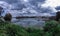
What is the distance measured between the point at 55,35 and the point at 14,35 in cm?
395

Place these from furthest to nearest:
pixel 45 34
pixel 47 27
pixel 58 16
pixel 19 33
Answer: pixel 58 16 < pixel 47 27 < pixel 45 34 < pixel 19 33

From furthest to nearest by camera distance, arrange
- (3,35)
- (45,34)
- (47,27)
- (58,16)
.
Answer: (58,16)
(47,27)
(45,34)
(3,35)

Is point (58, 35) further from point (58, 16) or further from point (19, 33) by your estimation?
point (58, 16)

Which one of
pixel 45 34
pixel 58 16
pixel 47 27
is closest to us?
pixel 45 34

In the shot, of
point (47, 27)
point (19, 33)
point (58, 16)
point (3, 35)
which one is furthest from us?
point (58, 16)

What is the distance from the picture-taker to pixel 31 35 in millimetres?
26297

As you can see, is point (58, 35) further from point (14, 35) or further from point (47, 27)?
point (47, 27)

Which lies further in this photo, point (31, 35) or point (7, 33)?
point (31, 35)

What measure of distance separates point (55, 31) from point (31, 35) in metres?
2.43

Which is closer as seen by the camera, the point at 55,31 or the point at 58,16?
the point at 55,31

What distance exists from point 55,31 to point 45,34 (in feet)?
3.50

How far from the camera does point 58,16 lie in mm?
45219

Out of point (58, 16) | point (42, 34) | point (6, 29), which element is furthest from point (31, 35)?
point (58, 16)

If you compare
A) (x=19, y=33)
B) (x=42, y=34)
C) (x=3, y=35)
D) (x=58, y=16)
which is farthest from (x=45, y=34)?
(x=58, y=16)
